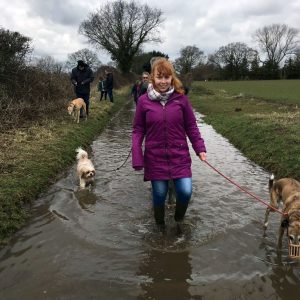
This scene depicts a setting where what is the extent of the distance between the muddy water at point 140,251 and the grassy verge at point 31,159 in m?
0.27

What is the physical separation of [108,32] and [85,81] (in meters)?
44.3

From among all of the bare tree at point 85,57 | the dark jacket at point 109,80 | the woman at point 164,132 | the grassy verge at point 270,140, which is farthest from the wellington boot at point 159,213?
the bare tree at point 85,57

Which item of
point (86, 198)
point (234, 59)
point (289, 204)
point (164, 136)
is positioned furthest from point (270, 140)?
point (234, 59)

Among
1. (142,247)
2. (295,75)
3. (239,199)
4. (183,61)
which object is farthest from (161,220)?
(183,61)

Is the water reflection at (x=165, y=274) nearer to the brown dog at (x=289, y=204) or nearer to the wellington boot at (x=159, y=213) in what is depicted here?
the wellington boot at (x=159, y=213)

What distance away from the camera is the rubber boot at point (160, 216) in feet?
18.1

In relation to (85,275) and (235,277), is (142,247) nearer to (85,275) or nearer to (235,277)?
(85,275)

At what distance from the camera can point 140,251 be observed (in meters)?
5.30

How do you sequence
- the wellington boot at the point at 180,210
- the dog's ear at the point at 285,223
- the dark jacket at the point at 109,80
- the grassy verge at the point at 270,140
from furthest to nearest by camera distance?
the dark jacket at the point at 109,80, the grassy verge at the point at 270,140, the wellington boot at the point at 180,210, the dog's ear at the point at 285,223

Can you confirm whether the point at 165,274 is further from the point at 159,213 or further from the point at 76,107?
the point at 76,107

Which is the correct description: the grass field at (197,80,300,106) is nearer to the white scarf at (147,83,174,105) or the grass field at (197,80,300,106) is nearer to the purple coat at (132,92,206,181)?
the purple coat at (132,92,206,181)

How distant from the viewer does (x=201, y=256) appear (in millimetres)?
5191

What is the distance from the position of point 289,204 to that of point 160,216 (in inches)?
70.2

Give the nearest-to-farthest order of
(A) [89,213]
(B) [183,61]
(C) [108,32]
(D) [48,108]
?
(A) [89,213] < (D) [48,108] < (C) [108,32] < (B) [183,61]
